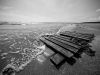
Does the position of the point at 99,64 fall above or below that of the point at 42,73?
above

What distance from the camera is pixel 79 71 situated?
2348 mm

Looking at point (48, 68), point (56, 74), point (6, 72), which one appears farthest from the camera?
point (48, 68)

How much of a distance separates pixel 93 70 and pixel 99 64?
29.9 inches

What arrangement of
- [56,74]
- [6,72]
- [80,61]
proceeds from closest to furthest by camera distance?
[56,74]
[6,72]
[80,61]

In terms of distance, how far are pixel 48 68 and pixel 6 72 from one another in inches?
91.4

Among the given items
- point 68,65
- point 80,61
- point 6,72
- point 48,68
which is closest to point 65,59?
point 68,65

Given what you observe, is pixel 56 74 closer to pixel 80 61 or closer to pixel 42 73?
pixel 42 73

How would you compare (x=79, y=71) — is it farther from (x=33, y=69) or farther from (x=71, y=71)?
(x=33, y=69)

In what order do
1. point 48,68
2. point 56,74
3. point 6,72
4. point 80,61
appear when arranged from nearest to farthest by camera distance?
point 56,74 → point 6,72 → point 48,68 → point 80,61

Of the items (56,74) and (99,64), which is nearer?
(56,74)

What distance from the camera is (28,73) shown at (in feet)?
7.77

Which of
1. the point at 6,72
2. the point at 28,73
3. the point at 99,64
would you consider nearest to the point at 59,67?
the point at 28,73

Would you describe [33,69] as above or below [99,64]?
below

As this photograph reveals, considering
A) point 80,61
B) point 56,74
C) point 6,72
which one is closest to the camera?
point 56,74
